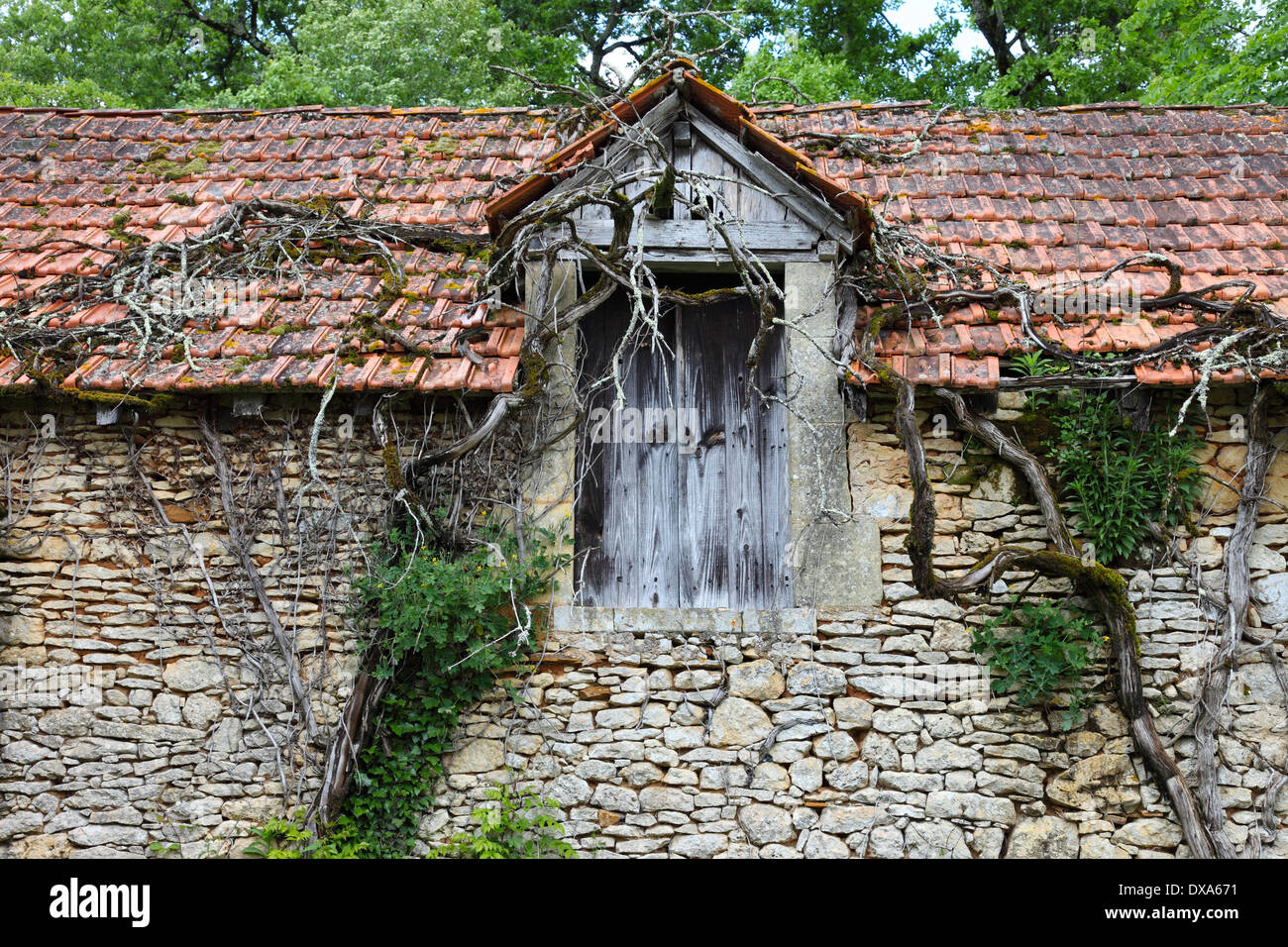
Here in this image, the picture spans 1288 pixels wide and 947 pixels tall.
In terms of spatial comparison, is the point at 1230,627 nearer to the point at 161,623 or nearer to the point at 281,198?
the point at 161,623

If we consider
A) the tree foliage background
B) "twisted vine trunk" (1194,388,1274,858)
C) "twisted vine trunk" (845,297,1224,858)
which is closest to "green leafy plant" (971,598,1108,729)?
"twisted vine trunk" (845,297,1224,858)

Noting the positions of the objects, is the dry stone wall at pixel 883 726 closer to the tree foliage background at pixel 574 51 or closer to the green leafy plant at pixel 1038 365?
the green leafy plant at pixel 1038 365

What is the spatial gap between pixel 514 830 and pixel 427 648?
1.02 m

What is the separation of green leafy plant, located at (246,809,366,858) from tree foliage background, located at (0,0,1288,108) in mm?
7864

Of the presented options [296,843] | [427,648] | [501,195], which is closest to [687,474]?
[427,648]

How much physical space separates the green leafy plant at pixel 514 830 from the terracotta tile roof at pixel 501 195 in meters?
2.13

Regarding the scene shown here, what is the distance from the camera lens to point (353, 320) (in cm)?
543

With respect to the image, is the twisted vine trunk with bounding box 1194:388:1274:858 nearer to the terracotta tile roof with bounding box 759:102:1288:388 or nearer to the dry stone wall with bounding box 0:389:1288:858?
the dry stone wall with bounding box 0:389:1288:858

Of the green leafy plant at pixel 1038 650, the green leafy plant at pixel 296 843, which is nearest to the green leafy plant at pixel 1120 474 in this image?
the green leafy plant at pixel 1038 650

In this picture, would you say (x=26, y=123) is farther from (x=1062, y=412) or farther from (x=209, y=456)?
(x=1062, y=412)

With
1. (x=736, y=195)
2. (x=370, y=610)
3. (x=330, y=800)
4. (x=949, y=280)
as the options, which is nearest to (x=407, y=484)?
(x=370, y=610)

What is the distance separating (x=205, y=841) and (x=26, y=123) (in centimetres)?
557

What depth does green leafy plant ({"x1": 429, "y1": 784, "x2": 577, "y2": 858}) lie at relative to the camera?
4.86m

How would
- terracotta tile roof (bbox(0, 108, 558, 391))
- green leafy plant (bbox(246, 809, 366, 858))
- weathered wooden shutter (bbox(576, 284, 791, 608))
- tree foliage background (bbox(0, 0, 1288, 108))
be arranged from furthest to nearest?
1. tree foliage background (bbox(0, 0, 1288, 108))
2. weathered wooden shutter (bbox(576, 284, 791, 608))
3. terracotta tile roof (bbox(0, 108, 558, 391))
4. green leafy plant (bbox(246, 809, 366, 858))
